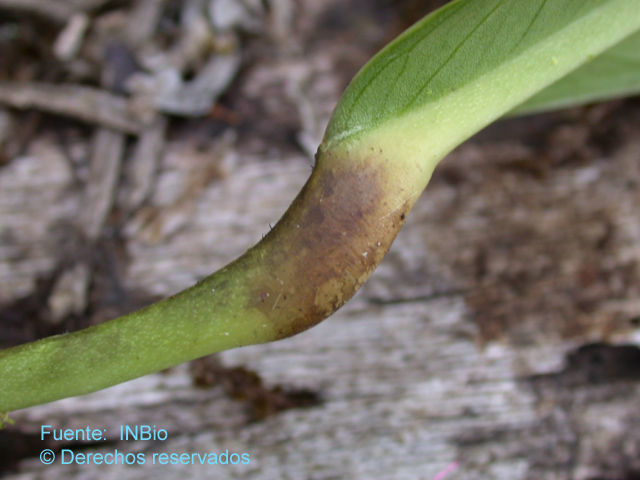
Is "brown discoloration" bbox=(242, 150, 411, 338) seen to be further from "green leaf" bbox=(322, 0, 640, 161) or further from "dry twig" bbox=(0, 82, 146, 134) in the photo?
"dry twig" bbox=(0, 82, 146, 134)

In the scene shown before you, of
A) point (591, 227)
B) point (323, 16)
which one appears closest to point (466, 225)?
point (591, 227)

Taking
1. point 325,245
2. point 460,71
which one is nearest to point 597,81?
point 460,71

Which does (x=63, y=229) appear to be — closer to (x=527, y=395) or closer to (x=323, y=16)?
(x=323, y=16)

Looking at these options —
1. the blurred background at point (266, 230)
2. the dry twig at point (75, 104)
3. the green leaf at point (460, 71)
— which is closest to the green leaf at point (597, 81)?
the blurred background at point (266, 230)

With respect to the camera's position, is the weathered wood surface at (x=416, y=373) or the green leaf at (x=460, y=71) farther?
the weathered wood surface at (x=416, y=373)

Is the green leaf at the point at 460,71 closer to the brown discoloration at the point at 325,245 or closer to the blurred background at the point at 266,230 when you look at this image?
the brown discoloration at the point at 325,245

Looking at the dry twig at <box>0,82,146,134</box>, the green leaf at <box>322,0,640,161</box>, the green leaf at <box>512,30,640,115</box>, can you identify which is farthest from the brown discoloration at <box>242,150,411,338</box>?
the dry twig at <box>0,82,146,134</box>

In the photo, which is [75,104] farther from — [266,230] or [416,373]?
[416,373]
